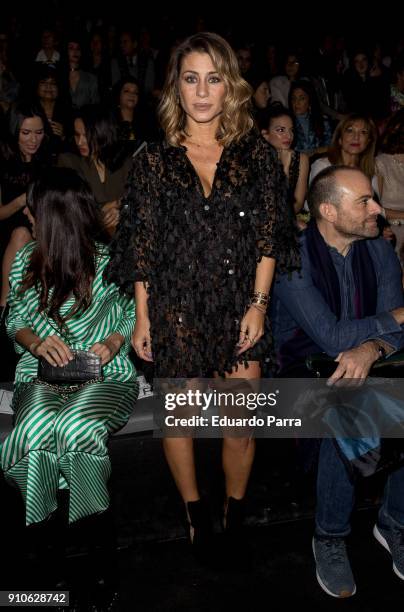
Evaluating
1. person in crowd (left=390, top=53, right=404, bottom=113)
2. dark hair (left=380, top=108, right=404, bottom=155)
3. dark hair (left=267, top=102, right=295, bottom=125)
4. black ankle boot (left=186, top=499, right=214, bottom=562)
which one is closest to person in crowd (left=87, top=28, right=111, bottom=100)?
person in crowd (left=390, top=53, right=404, bottom=113)

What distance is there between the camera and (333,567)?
2156 mm

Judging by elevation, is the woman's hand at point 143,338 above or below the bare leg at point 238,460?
above

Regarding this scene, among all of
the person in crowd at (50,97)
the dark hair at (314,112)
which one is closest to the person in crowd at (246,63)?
the dark hair at (314,112)

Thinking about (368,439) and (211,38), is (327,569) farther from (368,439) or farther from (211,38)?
(211,38)

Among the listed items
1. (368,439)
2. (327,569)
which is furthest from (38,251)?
(327,569)

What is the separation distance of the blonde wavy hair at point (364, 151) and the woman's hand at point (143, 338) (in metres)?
2.38

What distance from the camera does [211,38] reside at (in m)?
2.03

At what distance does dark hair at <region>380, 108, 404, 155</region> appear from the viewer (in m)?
4.35

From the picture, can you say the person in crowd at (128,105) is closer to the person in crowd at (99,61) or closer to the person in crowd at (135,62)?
the person in crowd at (99,61)

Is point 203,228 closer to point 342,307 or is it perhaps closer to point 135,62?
point 342,307

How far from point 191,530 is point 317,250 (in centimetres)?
107

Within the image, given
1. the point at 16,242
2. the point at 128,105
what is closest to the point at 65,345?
the point at 16,242

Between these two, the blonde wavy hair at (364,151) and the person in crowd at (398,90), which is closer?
the blonde wavy hair at (364,151)

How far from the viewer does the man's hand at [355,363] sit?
221 cm
